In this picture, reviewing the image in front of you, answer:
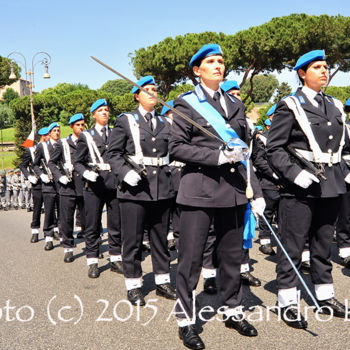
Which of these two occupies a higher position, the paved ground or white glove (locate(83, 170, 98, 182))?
white glove (locate(83, 170, 98, 182))

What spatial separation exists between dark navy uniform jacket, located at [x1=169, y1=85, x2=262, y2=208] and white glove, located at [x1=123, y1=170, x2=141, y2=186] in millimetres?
917

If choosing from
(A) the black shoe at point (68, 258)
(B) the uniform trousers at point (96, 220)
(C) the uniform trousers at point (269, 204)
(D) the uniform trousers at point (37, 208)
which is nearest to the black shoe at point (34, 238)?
(D) the uniform trousers at point (37, 208)

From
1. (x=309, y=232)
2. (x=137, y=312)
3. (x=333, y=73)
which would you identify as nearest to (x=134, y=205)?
(x=137, y=312)

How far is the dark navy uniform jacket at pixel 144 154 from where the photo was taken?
14.3 feet

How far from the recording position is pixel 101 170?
18.6 ft

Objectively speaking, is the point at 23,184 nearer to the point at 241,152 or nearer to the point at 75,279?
the point at 75,279

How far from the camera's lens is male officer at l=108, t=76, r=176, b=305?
4.36m

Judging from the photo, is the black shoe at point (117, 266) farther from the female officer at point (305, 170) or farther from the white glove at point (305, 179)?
the white glove at point (305, 179)

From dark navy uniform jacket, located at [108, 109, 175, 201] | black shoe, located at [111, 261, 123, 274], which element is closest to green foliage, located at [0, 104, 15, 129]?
black shoe, located at [111, 261, 123, 274]

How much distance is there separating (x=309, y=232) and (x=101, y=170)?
3.04m

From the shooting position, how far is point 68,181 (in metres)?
6.62

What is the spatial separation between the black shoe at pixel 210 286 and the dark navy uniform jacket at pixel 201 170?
1569mm

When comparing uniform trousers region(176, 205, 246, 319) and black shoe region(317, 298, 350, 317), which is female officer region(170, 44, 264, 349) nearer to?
uniform trousers region(176, 205, 246, 319)

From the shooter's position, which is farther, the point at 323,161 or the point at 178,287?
the point at 323,161
